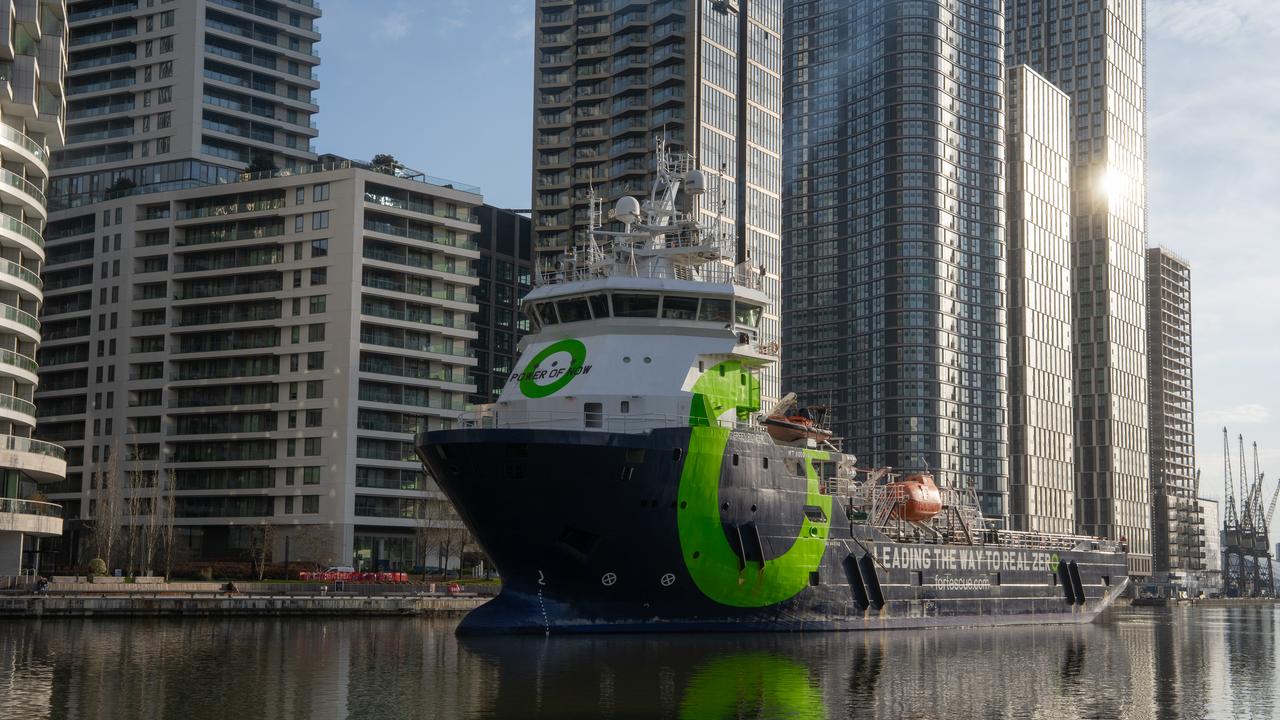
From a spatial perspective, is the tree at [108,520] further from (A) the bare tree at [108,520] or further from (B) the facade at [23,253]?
(B) the facade at [23,253]

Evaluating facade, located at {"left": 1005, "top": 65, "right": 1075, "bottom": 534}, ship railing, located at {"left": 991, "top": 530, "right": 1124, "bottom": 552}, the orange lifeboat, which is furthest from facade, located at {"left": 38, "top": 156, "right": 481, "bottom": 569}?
facade, located at {"left": 1005, "top": 65, "right": 1075, "bottom": 534}

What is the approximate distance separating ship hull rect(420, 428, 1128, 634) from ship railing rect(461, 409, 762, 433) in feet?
2.66

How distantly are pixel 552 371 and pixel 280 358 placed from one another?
213 feet

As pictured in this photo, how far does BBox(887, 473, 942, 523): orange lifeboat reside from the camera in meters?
51.6

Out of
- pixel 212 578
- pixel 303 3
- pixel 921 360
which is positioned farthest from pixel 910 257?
pixel 212 578

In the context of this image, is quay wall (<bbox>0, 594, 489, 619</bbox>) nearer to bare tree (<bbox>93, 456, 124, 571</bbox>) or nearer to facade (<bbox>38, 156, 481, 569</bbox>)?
bare tree (<bbox>93, 456, 124, 571</bbox>)

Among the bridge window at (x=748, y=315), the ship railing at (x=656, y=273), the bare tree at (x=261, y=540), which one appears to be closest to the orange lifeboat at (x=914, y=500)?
the bridge window at (x=748, y=315)

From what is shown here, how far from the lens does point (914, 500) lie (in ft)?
171

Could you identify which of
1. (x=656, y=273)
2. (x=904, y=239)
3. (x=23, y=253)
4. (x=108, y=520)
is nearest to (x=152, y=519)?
(x=108, y=520)

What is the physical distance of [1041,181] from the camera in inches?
7136

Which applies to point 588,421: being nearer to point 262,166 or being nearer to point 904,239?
point 262,166

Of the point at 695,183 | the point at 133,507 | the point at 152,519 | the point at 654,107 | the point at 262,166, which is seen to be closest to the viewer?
the point at 695,183

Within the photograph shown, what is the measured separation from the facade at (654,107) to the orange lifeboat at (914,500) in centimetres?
7327

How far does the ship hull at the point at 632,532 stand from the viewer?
129 ft
